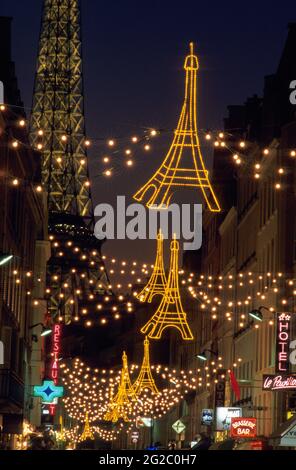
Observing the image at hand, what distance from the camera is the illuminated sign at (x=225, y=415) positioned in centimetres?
5269

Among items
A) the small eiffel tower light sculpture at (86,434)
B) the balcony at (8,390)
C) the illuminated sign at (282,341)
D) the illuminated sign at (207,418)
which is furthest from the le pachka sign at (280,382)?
the small eiffel tower light sculpture at (86,434)

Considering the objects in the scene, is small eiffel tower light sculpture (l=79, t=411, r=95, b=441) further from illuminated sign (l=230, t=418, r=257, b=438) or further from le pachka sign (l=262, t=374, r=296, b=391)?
le pachka sign (l=262, t=374, r=296, b=391)

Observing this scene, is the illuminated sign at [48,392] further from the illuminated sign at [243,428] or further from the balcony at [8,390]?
the illuminated sign at [243,428]

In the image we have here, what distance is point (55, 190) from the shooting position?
146 m

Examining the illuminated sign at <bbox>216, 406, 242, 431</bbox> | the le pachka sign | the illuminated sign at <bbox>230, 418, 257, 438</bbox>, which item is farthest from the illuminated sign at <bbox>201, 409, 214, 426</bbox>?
the le pachka sign

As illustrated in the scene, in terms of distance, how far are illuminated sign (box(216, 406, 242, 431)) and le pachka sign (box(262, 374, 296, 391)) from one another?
13879 mm

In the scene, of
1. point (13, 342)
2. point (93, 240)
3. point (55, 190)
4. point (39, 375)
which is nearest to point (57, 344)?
point (39, 375)

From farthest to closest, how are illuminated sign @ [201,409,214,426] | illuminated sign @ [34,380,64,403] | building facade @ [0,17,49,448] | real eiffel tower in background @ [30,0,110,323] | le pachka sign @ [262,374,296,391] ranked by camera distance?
real eiffel tower in background @ [30,0,110,323] < illuminated sign @ [201,409,214,426] < illuminated sign @ [34,380,64,403] < building facade @ [0,17,49,448] < le pachka sign @ [262,374,296,391]

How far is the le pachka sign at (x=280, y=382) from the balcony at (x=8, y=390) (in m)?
8.52

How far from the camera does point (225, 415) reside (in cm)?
5325

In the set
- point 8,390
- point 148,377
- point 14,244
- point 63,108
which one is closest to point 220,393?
point 14,244

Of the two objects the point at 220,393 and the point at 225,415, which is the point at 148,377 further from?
the point at 225,415

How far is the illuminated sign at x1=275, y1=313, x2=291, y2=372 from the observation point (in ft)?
136
